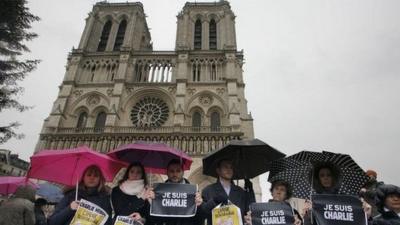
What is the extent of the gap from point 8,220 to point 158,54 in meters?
22.7

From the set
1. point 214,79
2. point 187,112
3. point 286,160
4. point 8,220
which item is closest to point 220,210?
point 286,160

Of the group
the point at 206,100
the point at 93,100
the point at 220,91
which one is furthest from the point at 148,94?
the point at 220,91

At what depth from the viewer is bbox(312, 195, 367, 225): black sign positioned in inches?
120

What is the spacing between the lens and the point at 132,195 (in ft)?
11.5

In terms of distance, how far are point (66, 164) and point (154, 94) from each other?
1945 centimetres

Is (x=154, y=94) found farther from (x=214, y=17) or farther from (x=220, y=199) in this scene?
(x=220, y=199)

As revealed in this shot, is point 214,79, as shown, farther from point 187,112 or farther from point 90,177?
point 90,177

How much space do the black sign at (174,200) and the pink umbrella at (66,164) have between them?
949 mm

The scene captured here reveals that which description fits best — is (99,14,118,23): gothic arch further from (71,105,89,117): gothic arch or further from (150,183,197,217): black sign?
(150,183,197,217): black sign

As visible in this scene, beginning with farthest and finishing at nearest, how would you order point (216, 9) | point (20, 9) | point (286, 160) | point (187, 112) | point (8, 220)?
point (216, 9)
point (187, 112)
point (20, 9)
point (286, 160)
point (8, 220)

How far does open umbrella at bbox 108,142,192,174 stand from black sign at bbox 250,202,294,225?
4.23 feet

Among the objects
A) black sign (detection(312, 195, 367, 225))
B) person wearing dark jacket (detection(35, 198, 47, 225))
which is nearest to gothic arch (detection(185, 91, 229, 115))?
person wearing dark jacket (detection(35, 198, 47, 225))

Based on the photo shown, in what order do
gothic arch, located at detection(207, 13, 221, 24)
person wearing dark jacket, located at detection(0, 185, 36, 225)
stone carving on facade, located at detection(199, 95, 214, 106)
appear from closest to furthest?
person wearing dark jacket, located at detection(0, 185, 36, 225), stone carving on facade, located at detection(199, 95, 214, 106), gothic arch, located at detection(207, 13, 221, 24)

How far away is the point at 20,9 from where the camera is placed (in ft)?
34.0
